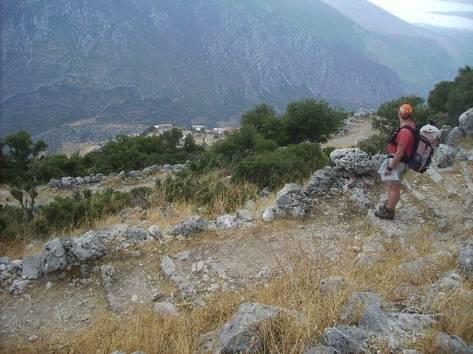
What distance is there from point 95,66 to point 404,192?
608 feet

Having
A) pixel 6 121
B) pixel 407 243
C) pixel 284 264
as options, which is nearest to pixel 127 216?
pixel 284 264

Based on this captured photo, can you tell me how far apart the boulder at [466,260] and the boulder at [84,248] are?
5.11 metres

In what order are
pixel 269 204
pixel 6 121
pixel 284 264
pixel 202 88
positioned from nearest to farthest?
pixel 284 264 < pixel 269 204 < pixel 6 121 < pixel 202 88

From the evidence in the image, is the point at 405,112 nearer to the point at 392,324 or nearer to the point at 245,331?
the point at 392,324

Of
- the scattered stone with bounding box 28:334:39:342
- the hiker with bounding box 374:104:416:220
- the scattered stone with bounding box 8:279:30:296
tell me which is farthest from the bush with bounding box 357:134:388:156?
the scattered stone with bounding box 28:334:39:342

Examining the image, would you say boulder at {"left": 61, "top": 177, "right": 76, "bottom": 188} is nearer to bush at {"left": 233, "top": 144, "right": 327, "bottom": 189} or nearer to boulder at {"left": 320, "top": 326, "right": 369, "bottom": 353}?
bush at {"left": 233, "top": 144, "right": 327, "bottom": 189}

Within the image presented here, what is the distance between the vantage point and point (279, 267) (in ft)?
17.6

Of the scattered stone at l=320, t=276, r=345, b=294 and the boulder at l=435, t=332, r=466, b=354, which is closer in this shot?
the boulder at l=435, t=332, r=466, b=354

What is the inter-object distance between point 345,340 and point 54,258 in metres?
4.55

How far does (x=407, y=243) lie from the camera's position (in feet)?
19.7

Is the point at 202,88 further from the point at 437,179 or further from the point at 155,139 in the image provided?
the point at 437,179

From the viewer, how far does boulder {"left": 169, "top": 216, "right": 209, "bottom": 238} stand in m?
6.77

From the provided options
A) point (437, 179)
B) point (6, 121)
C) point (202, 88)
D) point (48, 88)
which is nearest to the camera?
point (437, 179)

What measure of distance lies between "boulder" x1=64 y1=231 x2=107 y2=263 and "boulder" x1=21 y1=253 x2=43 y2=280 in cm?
42
